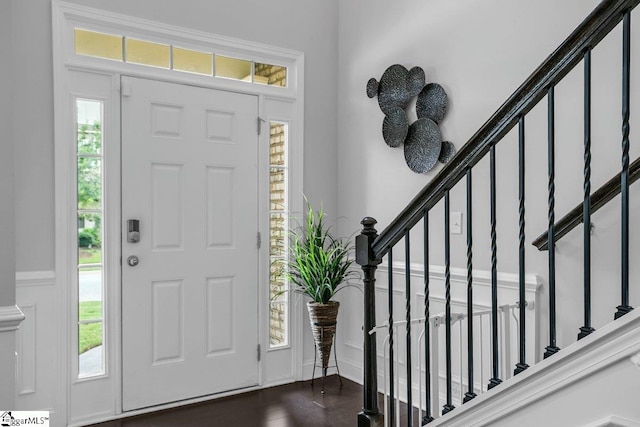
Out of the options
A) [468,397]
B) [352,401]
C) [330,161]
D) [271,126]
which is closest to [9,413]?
[468,397]

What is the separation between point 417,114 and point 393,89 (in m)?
0.28

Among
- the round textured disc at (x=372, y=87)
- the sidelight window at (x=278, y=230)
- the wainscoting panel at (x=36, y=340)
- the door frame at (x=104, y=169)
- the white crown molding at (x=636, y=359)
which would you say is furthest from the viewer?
the sidelight window at (x=278, y=230)

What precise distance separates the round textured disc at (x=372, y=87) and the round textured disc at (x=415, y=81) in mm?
319

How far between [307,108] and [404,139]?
86 centimetres

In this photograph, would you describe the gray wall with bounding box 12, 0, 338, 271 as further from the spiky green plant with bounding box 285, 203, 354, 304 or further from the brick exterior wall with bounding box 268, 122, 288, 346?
the spiky green plant with bounding box 285, 203, 354, 304

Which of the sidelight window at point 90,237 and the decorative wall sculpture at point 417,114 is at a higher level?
the decorative wall sculpture at point 417,114

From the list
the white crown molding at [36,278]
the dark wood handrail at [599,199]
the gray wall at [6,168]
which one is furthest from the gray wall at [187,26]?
the dark wood handrail at [599,199]

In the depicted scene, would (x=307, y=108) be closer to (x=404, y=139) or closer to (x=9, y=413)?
(x=404, y=139)

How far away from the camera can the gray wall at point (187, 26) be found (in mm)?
2971

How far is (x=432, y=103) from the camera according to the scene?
330 cm

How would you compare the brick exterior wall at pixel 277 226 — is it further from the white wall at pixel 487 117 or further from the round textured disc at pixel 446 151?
the round textured disc at pixel 446 151

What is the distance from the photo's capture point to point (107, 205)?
321 cm

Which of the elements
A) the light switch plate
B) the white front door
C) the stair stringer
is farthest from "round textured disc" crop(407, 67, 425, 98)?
the stair stringer

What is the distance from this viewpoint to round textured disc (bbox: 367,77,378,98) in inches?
147
